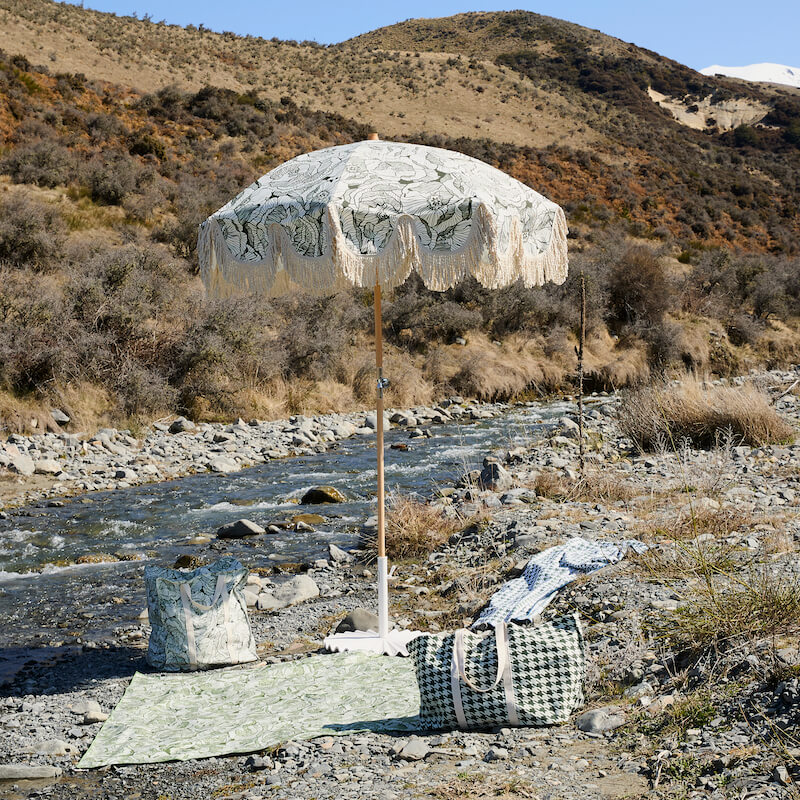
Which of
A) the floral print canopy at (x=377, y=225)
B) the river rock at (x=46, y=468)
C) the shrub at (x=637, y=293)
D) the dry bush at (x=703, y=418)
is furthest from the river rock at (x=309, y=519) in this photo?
the shrub at (x=637, y=293)

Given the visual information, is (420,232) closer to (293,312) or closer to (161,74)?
(293,312)

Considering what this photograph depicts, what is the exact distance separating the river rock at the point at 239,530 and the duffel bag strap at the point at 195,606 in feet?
11.4

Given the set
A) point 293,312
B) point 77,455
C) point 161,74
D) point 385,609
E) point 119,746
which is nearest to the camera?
point 119,746

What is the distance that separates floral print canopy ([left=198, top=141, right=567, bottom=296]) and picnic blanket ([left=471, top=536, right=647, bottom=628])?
5.63 ft

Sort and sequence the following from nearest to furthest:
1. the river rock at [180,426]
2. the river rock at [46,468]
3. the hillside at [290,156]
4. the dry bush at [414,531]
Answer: the dry bush at [414,531] → the river rock at [46,468] → the river rock at [180,426] → the hillside at [290,156]

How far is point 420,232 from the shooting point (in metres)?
3.94

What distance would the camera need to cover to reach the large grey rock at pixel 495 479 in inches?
334

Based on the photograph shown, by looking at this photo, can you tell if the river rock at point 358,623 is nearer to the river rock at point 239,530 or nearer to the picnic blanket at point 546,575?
the picnic blanket at point 546,575

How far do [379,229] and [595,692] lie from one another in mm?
2315

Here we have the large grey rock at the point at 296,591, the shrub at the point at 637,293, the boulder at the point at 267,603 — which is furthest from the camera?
the shrub at the point at 637,293

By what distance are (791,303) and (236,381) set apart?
20.4 m

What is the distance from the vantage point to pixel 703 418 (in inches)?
403

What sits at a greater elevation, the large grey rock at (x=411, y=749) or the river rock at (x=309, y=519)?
the large grey rock at (x=411, y=749)

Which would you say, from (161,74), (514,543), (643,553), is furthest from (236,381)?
(161,74)
